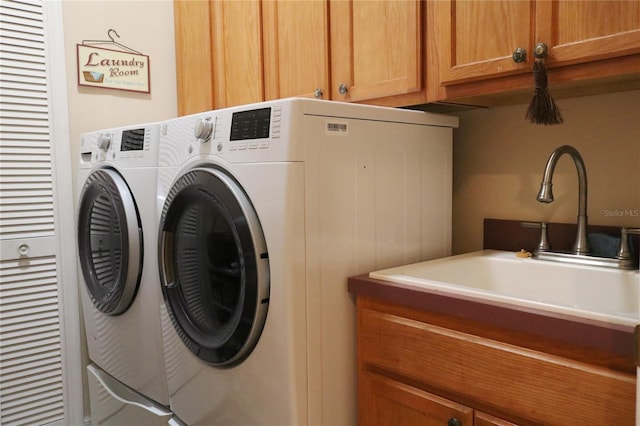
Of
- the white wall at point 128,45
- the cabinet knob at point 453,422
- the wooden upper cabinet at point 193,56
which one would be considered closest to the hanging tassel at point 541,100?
A: the cabinet knob at point 453,422

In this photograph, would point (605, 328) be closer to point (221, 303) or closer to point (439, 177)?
point (439, 177)

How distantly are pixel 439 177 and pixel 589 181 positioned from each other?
18.2 inches

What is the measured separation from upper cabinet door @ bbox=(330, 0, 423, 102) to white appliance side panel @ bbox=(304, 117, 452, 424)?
17 centimetres

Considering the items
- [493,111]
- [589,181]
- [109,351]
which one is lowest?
[109,351]

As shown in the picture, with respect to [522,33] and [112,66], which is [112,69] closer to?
[112,66]

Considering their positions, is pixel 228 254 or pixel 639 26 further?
pixel 228 254

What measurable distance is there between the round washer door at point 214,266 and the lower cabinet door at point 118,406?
1.34ft

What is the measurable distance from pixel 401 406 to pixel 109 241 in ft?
4.21

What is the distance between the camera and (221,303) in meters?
1.48

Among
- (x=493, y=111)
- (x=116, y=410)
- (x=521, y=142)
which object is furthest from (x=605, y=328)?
→ (x=116, y=410)

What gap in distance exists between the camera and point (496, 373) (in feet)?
3.62

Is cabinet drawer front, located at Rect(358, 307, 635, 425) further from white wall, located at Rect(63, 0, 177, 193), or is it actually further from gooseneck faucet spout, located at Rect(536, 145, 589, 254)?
white wall, located at Rect(63, 0, 177, 193)

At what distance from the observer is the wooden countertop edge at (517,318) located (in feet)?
3.03

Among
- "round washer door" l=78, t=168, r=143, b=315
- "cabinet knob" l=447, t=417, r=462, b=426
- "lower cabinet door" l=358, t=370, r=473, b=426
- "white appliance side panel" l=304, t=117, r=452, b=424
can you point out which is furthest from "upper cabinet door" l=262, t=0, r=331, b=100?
"cabinet knob" l=447, t=417, r=462, b=426
